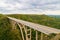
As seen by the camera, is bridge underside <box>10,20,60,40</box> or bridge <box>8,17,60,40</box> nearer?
bridge underside <box>10,20,60,40</box>

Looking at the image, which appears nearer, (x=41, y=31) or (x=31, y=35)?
(x=41, y=31)

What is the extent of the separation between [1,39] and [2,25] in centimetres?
815

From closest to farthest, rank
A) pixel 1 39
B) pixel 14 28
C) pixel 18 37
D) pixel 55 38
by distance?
pixel 55 38 < pixel 1 39 < pixel 18 37 < pixel 14 28

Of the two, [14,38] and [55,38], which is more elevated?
[55,38]

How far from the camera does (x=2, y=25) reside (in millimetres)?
46531

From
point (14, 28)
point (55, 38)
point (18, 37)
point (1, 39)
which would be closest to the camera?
point (55, 38)

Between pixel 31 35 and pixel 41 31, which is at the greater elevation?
pixel 41 31

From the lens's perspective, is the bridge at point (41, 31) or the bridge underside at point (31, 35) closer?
the bridge underside at point (31, 35)

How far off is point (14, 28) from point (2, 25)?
279cm

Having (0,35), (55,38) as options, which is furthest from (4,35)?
(55,38)

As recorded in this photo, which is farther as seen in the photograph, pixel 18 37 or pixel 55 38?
pixel 18 37

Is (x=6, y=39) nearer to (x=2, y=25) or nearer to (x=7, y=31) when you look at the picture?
(x=7, y=31)

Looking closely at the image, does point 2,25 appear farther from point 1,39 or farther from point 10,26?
point 1,39

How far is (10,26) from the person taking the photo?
155 ft
